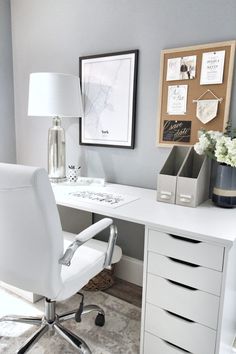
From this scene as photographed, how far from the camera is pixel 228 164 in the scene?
1414mm

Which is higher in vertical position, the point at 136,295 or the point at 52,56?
the point at 52,56

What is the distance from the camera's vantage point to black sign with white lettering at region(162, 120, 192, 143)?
1.73m

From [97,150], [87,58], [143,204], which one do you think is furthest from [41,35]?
[143,204]

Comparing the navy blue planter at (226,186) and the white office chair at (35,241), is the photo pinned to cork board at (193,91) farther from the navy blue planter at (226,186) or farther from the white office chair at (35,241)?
the white office chair at (35,241)

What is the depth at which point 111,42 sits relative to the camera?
195 cm

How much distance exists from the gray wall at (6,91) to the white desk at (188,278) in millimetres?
1584

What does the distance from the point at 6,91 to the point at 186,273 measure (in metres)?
2.23

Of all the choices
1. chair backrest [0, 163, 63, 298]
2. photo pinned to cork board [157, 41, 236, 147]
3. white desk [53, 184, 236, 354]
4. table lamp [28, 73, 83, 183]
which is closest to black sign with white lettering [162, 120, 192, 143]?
photo pinned to cork board [157, 41, 236, 147]

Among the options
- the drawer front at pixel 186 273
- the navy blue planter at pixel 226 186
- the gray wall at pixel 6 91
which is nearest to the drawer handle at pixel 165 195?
the navy blue planter at pixel 226 186

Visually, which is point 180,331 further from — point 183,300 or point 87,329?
point 87,329

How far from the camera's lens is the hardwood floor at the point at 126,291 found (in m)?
1.92

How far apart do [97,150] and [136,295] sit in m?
1.09

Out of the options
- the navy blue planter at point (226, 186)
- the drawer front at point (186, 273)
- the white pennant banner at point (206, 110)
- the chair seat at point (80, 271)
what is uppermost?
the white pennant banner at point (206, 110)

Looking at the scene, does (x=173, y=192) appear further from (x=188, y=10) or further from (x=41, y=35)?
(x=41, y=35)
